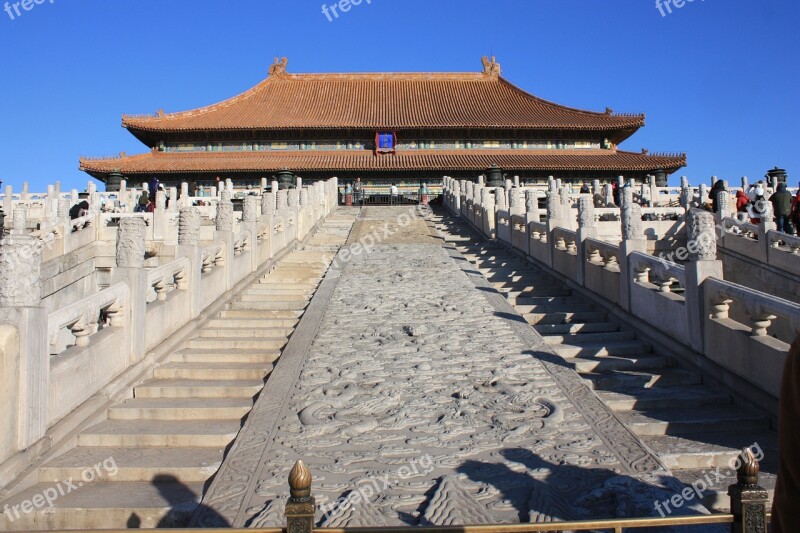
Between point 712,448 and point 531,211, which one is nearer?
point 712,448

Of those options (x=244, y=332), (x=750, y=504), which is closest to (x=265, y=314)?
(x=244, y=332)

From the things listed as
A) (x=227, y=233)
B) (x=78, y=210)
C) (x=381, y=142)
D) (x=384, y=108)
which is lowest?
(x=227, y=233)

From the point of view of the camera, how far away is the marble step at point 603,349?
23.5 feet

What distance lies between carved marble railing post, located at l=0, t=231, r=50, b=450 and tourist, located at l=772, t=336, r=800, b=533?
4.56 metres

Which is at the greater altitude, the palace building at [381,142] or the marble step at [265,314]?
the palace building at [381,142]

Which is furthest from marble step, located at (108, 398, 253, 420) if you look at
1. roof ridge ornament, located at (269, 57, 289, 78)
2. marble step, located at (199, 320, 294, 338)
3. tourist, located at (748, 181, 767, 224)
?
roof ridge ornament, located at (269, 57, 289, 78)

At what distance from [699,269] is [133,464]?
553 cm

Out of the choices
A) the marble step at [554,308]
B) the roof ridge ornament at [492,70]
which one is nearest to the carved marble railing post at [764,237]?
the marble step at [554,308]

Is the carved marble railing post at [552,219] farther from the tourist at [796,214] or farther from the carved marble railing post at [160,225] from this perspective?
the carved marble railing post at [160,225]

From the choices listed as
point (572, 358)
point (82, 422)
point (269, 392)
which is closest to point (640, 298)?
point (572, 358)

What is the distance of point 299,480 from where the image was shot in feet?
7.56

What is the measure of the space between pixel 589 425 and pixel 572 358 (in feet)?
6.53

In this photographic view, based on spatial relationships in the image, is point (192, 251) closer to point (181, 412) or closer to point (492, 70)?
point (181, 412)

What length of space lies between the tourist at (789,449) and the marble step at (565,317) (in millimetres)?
6761
